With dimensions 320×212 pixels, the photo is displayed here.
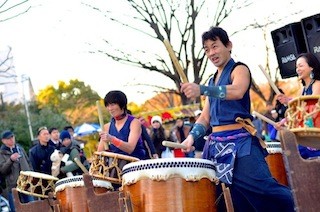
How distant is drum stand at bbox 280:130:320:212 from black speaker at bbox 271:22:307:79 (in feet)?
12.0

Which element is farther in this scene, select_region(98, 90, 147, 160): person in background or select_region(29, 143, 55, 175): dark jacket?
select_region(29, 143, 55, 175): dark jacket

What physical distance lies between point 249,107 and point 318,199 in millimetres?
1924

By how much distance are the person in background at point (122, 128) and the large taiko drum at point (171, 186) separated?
5.53ft

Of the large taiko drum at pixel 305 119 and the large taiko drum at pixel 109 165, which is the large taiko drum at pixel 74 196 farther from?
the large taiko drum at pixel 305 119

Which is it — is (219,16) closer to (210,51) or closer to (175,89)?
(175,89)

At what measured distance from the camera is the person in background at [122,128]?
6805 millimetres

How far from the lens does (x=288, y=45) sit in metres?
7.36

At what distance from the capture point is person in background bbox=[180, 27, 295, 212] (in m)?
5.20

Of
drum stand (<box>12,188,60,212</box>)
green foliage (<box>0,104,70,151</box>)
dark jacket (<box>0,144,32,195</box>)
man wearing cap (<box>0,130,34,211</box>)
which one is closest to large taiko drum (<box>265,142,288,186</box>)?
drum stand (<box>12,188,60,212</box>)

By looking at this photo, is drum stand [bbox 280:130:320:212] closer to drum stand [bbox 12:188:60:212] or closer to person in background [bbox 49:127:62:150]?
drum stand [bbox 12:188:60:212]

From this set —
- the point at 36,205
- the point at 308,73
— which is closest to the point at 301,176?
the point at 308,73

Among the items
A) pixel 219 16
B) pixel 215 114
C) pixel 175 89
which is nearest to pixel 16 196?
pixel 215 114

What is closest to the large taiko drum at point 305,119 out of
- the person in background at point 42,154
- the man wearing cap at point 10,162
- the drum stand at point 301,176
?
the drum stand at point 301,176

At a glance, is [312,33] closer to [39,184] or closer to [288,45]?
[288,45]
